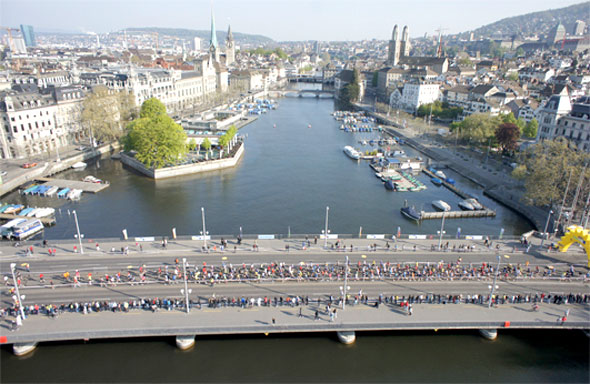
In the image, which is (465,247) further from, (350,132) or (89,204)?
(350,132)

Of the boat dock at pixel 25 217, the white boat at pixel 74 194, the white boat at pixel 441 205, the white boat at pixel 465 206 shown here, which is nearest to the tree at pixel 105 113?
the white boat at pixel 74 194

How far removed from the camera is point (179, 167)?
65.1 metres

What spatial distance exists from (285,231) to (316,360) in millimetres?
20616

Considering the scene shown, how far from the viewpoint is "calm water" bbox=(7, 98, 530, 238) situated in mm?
46719

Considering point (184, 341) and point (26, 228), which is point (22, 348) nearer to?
point (184, 341)

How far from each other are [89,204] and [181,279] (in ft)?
95.2

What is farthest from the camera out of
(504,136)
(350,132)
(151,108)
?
(350,132)

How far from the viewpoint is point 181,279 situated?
3122 cm

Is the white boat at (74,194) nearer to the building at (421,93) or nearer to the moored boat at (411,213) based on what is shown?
the moored boat at (411,213)

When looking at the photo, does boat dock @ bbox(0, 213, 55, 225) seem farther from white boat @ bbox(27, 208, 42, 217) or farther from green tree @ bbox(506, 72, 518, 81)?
green tree @ bbox(506, 72, 518, 81)

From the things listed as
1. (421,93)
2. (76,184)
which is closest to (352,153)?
(421,93)

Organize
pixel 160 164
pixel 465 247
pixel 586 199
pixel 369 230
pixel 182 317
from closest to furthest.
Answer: pixel 182 317 < pixel 465 247 < pixel 586 199 < pixel 369 230 < pixel 160 164

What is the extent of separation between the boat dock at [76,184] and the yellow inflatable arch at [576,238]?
59.4 metres

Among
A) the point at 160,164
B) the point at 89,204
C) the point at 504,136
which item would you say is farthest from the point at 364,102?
the point at 89,204
